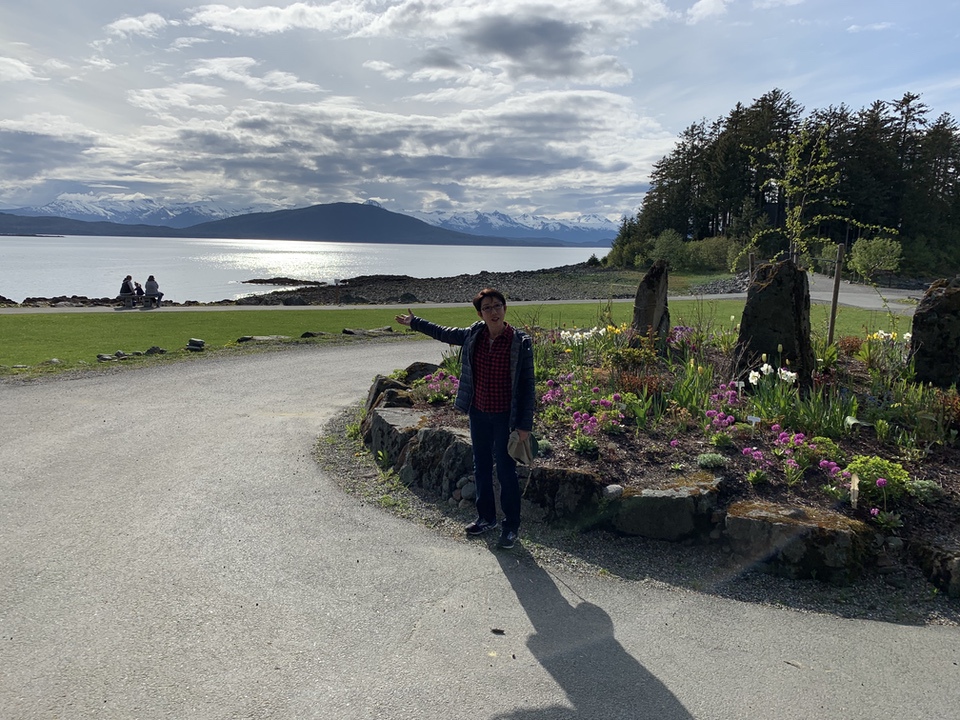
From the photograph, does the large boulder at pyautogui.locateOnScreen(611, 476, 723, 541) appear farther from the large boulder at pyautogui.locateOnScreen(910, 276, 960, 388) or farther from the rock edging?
the large boulder at pyautogui.locateOnScreen(910, 276, 960, 388)

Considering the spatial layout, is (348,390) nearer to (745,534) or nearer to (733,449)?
(733,449)

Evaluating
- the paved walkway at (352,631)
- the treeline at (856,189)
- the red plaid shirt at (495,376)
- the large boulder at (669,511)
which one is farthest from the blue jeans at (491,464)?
the treeline at (856,189)

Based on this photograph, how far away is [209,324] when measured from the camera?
72.7 feet

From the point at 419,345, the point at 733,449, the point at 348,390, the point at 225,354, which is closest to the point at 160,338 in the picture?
the point at 225,354

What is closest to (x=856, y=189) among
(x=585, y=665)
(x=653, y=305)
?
(x=653, y=305)

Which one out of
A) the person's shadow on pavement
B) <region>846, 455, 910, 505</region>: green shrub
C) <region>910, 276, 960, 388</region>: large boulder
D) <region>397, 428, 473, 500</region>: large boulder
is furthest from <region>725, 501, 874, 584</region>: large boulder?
<region>910, 276, 960, 388</region>: large boulder

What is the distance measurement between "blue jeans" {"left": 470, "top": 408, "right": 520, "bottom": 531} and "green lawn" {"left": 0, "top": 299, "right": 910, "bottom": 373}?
7.79 meters

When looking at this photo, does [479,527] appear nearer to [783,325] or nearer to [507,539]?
[507,539]

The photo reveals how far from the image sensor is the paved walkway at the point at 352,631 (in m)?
3.50

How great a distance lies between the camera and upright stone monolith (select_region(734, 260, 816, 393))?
8.10 meters

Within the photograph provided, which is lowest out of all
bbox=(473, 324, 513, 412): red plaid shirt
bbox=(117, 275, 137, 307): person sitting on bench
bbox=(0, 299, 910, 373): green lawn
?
bbox=(0, 299, 910, 373): green lawn

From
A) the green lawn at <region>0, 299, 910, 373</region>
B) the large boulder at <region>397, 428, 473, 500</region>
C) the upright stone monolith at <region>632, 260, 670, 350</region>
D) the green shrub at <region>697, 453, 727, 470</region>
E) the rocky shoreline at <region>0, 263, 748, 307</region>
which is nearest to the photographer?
the green shrub at <region>697, 453, 727, 470</region>

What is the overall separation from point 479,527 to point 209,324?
19.3 metres

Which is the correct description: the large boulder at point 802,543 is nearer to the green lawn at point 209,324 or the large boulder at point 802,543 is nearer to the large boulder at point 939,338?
the large boulder at point 939,338
